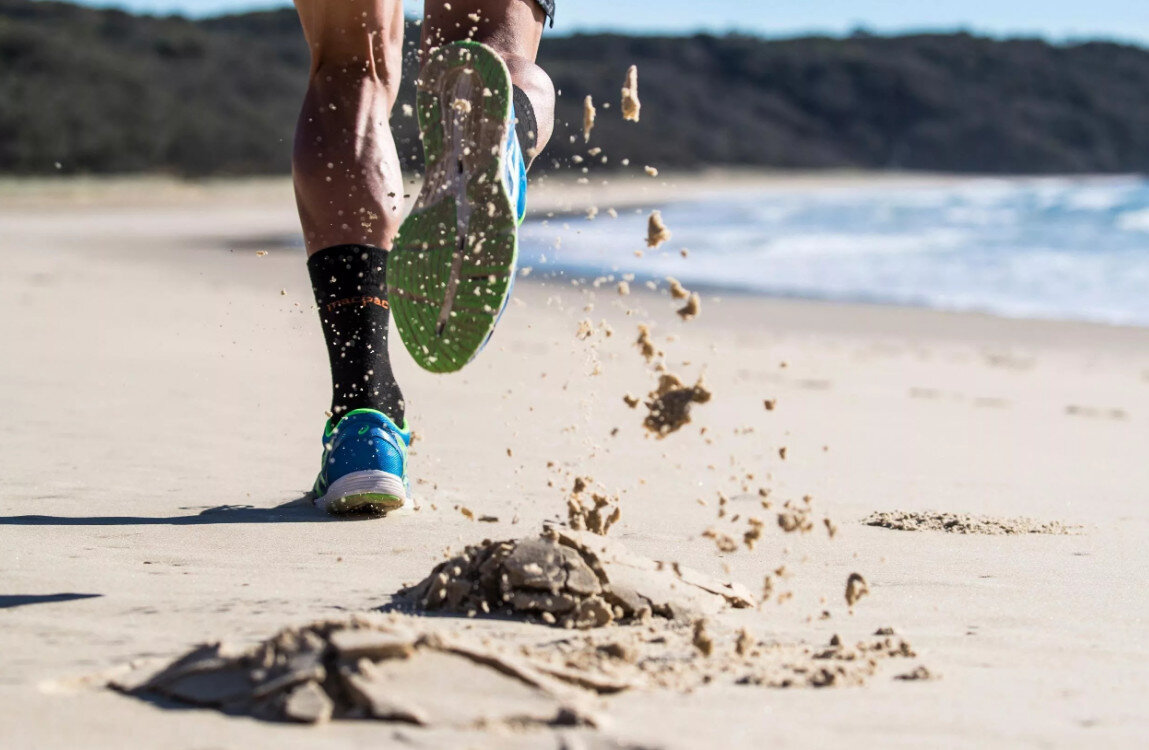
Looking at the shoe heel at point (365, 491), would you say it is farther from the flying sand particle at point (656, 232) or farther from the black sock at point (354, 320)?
the flying sand particle at point (656, 232)

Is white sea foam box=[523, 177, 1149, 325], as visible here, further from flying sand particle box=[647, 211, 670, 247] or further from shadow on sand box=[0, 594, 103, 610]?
shadow on sand box=[0, 594, 103, 610]

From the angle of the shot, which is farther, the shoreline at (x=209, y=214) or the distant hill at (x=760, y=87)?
the distant hill at (x=760, y=87)

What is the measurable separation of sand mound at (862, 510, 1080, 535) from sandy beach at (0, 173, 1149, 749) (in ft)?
0.13

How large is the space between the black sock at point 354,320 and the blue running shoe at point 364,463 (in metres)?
0.04

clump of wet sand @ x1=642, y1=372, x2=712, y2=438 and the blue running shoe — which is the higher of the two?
clump of wet sand @ x1=642, y1=372, x2=712, y2=438

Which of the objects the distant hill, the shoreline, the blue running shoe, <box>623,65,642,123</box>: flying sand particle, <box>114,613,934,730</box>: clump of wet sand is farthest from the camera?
the distant hill

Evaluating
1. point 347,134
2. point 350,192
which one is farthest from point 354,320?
point 347,134

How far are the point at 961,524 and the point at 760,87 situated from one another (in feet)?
271

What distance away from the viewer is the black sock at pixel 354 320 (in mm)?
2436

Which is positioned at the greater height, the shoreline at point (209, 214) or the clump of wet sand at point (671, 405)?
the shoreline at point (209, 214)

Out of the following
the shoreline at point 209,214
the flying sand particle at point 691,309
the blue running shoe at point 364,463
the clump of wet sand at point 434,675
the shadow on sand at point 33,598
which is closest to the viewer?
the clump of wet sand at point 434,675

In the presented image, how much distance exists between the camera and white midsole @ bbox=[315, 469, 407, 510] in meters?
2.39

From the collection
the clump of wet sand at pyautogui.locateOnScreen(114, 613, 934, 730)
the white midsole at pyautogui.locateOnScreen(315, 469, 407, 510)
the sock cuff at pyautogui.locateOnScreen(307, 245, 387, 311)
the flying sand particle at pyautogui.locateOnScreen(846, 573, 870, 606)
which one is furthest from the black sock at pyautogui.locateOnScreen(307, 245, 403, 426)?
the flying sand particle at pyautogui.locateOnScreen(846, 573, 870, 606)

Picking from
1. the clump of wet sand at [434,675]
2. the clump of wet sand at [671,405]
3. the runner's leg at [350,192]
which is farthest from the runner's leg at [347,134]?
the clump of wet sand at [434,675]
